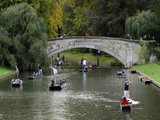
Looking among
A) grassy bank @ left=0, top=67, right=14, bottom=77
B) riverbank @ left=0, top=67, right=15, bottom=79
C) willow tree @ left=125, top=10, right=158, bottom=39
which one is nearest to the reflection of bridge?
willow tree @ left=125, top=10, right=158, bottom=39

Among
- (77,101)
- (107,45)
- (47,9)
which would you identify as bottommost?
(77,101)

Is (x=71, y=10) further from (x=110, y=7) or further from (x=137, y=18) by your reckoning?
(x=137, y=18)

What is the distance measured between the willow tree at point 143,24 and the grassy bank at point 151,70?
7909 millimetres

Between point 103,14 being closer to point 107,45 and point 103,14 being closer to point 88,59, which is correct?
point 88,59

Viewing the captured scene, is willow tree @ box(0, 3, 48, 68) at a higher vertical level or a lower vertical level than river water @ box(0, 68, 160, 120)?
higher

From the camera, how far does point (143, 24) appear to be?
89.2 meters

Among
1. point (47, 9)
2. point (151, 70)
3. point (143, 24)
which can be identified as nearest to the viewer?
point (151, 70)

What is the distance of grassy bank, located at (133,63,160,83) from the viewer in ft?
222

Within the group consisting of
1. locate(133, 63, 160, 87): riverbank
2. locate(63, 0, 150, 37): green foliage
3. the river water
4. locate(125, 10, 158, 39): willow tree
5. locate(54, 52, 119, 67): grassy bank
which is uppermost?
locate(63, 0, 150, 37): green foliage

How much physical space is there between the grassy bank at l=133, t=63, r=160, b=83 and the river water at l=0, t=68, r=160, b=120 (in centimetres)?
245

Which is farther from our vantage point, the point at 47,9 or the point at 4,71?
the point at 47,9

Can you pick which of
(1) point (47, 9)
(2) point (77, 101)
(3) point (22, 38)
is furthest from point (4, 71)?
(2) point (77, 101)

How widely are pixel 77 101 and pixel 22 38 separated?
29.8m

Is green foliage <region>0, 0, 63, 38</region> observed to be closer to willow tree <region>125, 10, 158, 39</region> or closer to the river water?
willow tree <region>125, 10, 158, 39</region>
